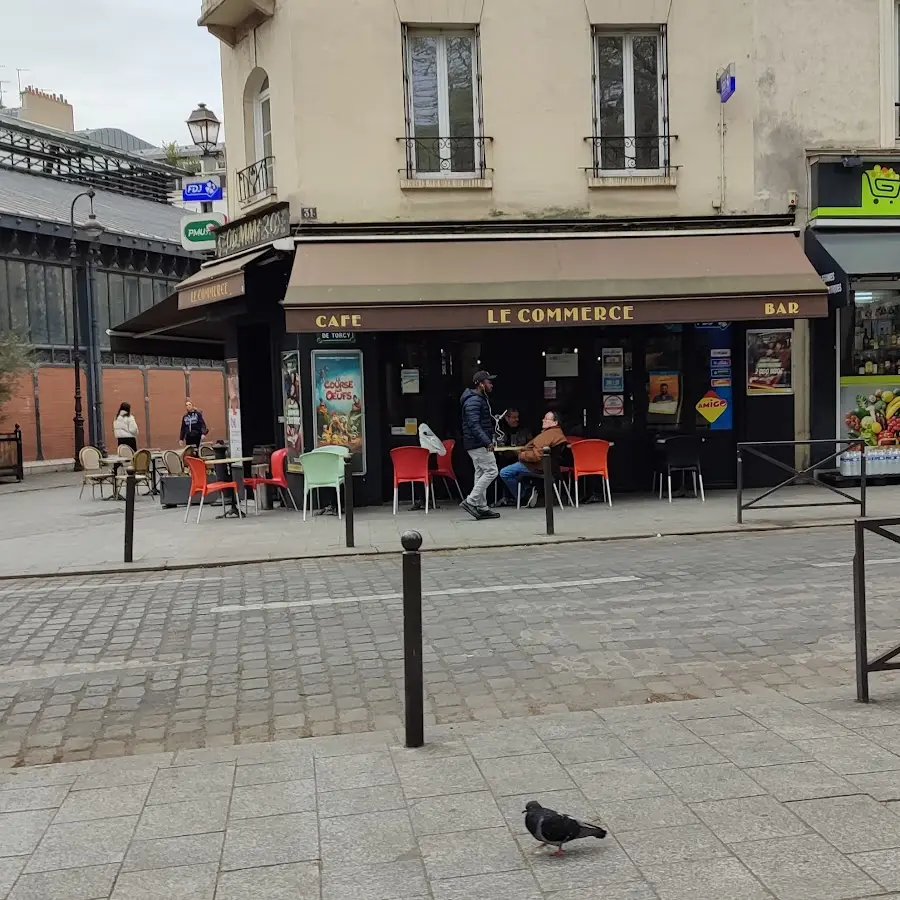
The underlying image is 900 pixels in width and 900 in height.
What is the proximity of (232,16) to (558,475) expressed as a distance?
8.42m

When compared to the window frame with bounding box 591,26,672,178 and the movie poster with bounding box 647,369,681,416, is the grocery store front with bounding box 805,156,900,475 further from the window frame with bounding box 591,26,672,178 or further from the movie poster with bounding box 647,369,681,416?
the window frame with bounding box 591,26,672,178

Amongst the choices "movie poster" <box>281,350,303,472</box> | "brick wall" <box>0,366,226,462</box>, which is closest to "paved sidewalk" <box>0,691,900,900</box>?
"movie poster" <box>281,350,303,472</box>

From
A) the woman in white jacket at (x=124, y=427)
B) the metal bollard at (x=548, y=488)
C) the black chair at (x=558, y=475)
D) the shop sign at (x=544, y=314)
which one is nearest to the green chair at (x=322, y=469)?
the shop sign at (x=544, y=314)

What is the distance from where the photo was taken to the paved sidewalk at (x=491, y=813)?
9.85ft

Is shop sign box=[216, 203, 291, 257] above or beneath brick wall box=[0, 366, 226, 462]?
above

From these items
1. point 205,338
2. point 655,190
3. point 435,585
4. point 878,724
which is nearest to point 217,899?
point 878,724

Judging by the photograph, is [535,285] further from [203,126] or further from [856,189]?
[203,126]

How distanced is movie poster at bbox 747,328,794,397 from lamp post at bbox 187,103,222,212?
30.6 feet

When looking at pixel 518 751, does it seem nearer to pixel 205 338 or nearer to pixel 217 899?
pixel 217 899

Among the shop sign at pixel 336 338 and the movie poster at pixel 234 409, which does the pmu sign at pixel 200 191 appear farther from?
the shop sign at pixel 336 338

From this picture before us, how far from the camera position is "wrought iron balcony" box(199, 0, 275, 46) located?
12648 mm

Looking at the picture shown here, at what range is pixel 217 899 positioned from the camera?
116 inches

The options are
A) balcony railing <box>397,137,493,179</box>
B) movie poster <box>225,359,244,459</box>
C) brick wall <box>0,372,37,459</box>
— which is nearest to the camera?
balcony railing <box>397,137,493,179</box>

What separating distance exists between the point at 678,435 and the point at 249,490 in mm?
7179
